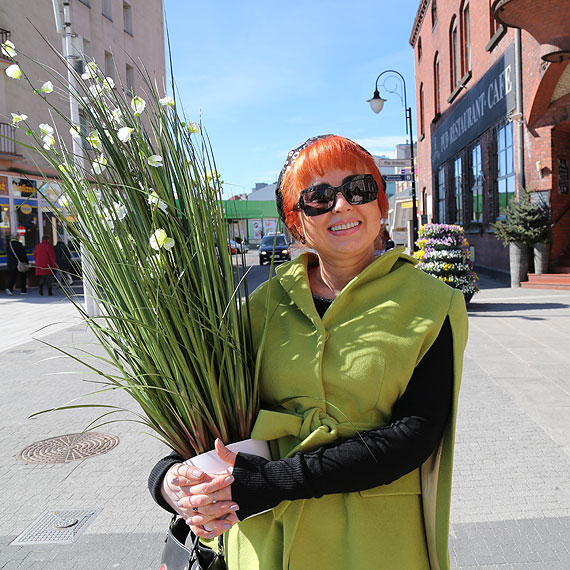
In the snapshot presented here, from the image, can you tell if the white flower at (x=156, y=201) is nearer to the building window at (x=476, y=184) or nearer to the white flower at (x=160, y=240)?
the white flower at (x=160, y=240)

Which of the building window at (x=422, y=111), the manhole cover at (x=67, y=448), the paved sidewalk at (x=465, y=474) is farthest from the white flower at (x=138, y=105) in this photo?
the building window at (x=422, y=111)

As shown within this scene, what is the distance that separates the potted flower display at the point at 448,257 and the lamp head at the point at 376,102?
12.8m

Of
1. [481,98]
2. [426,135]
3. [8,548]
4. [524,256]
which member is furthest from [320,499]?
[426,135]

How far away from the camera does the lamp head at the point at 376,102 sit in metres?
22.8

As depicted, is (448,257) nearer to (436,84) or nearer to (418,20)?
(436,84)

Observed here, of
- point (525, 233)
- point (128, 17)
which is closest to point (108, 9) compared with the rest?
point (128, 17)

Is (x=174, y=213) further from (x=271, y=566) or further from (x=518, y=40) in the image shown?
(x=518, y=40)

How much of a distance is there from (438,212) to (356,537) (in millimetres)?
26627

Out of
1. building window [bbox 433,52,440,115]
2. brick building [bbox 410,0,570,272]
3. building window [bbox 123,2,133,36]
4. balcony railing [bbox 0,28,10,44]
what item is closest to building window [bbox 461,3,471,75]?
brick building [bbox 410,0,570,272]

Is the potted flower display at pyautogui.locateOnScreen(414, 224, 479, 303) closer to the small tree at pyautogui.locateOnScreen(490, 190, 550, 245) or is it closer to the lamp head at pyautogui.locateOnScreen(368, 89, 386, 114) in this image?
the small tree at pyautogui.locateOnScreen(490, 190, 550, 245)

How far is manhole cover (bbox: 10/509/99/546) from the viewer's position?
3.25 meters

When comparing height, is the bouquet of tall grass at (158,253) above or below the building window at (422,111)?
below

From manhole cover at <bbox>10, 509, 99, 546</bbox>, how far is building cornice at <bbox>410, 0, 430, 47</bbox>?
89.6 ft

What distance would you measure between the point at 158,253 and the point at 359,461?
25.8 inches
